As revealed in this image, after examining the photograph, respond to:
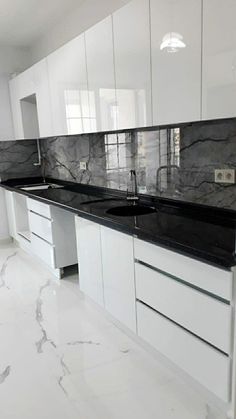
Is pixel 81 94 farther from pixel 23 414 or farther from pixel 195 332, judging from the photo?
pixel 23 414

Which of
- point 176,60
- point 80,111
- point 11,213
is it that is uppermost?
point 176,60

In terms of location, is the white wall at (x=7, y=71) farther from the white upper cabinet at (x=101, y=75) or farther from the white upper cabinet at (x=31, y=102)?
the white upper cabinet at (x=101, y=75)

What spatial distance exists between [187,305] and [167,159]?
1.22 m

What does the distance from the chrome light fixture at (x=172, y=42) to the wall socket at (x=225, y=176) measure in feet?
2.44

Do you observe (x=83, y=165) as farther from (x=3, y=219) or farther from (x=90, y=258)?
(x=3, y=219)

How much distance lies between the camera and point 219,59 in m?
1.55

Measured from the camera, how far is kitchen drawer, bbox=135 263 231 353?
1.47 meters

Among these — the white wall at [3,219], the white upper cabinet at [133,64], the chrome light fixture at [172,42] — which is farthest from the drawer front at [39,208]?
the chrome light fixture at [172,42]

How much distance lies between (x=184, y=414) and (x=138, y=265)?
2.54ft

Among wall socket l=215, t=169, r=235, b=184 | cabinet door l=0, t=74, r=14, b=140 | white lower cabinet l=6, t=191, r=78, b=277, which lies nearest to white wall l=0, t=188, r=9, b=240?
cabinet door l=0, t=74, r=14, b=140

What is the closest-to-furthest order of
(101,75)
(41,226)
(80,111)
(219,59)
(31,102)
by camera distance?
(219,59) < (101,75) < (80,111) < (41,226) < (31,102)

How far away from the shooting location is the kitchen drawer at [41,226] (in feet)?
10.6

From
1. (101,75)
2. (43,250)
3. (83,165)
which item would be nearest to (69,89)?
(101,75)

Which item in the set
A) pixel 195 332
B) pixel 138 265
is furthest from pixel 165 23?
pixel 195 332
